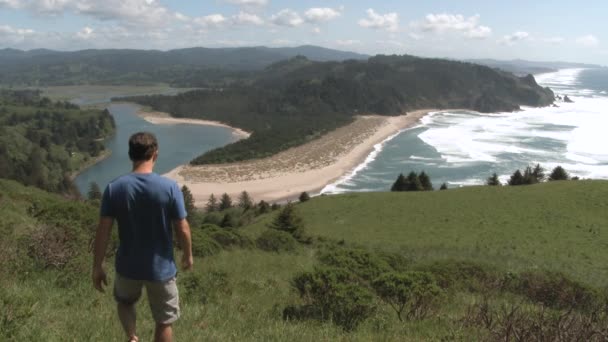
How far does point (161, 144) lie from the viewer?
314 feet

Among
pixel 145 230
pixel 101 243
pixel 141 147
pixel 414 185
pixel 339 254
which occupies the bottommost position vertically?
pixel 414 185

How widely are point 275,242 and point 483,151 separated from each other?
202ft

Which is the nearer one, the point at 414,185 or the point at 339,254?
the point at 339,254

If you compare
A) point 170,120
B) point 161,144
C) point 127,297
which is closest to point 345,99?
point 170,120

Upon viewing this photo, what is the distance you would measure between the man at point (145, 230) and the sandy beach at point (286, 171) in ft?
161

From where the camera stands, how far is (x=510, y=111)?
151 meters

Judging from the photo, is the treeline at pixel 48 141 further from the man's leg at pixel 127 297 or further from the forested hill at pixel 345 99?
the man's leg at pixel 127 297

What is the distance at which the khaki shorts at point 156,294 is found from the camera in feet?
12.8

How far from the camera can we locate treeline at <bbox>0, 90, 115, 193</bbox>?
64700mm

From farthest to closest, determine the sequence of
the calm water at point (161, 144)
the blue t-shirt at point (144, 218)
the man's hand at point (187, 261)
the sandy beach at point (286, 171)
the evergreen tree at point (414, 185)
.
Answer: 1. the calm water at point (161, 144)
2. the sandy beach at point (286, 171)
3. the evergreen tree at point (414, 185)
4. the man's hand at point (187, 261)
5. the blue t-shirt at point (144, 218)

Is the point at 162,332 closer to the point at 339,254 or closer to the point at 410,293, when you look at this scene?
the point at 410,293

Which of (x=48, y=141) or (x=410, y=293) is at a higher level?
(x=410, y=293)

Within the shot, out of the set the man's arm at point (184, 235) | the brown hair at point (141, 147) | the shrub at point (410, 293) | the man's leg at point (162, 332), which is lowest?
the shrub at point (410, 293)

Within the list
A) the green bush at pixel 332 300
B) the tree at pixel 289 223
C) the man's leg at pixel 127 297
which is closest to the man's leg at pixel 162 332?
the man's leg at pixel 127 297
